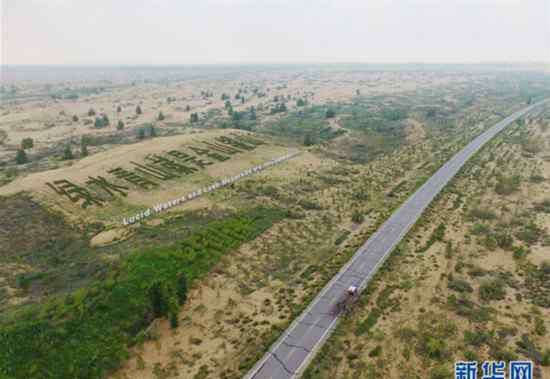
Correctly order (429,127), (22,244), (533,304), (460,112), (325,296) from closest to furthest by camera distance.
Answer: (533,304)
(325,296)
(22,244)
(429,127)
(460,112)

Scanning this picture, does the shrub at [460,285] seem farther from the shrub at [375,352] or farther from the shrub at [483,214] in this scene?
the shrub at [483,214]

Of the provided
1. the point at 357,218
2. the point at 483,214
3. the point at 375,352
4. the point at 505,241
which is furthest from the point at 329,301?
the point at 483,214

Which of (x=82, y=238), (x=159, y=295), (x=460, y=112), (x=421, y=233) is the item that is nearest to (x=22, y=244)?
(x=82, y=238)

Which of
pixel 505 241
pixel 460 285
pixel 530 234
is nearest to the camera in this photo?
pixel 460 285

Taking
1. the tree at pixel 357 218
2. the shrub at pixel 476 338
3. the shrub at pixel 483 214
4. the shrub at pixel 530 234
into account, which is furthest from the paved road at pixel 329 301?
the shrub at pixel 530 234

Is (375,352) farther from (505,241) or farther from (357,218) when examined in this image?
(505,241)

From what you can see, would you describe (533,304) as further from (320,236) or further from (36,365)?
(36,365)

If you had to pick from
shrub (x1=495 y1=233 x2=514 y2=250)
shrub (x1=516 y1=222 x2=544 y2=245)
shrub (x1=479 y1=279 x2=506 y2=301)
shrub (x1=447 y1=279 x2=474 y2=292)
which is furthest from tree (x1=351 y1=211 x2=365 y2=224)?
shrub (x1=516 y1=222 x2=544 y2=245)

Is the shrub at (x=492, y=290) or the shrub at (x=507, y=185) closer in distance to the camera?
the shrub at (x=492, y=290)
